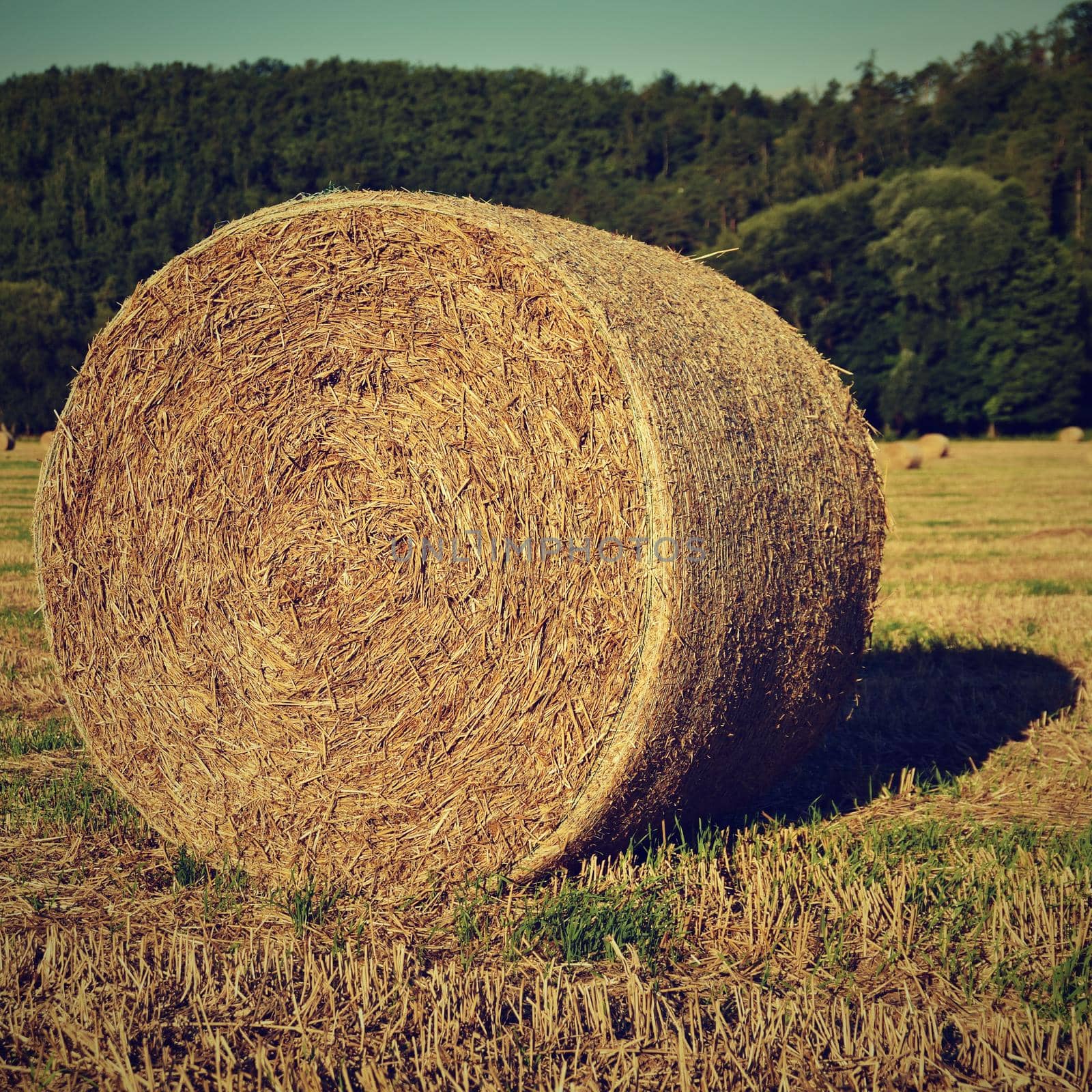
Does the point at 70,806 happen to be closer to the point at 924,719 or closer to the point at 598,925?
the point at 598,925

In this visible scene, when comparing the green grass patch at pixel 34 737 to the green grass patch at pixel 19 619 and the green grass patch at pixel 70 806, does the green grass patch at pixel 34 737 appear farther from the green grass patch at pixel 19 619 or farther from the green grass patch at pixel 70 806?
the green grass patch at pixel 19 619

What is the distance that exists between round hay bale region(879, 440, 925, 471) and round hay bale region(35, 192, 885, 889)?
20.6 meters

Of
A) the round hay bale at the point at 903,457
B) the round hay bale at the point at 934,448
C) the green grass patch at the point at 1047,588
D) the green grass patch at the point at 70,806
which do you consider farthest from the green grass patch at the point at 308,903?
the round hay bale at the point at 934,448

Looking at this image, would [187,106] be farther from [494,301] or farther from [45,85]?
[494,301]

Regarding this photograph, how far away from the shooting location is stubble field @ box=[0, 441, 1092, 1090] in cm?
300

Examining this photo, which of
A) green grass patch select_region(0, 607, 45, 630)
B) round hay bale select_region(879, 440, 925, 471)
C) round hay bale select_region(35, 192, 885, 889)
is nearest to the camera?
round hay bale select_region(35, 192, 885, 889)

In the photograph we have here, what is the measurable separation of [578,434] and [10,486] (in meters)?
17.5

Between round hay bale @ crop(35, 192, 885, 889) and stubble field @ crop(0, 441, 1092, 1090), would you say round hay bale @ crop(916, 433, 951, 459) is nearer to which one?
stubble field @ crop(0, 441, 1092, 1090)

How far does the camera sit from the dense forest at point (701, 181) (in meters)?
42.2

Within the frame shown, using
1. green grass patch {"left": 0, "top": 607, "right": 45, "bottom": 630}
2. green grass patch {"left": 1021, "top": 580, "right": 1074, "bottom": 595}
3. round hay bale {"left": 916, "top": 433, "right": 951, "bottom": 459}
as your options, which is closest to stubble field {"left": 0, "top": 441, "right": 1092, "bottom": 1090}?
green grass patch {"left": 0, "top": 607, "right": 45, "bottom": 630}

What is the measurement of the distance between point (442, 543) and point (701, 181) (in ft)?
178

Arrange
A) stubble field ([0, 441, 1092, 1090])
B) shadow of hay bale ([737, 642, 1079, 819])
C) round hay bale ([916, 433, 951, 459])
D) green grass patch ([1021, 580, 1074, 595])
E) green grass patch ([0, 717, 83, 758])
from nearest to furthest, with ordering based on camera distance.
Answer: stubble field ([0, 441, 1092, 1090]) → shadow of hay bale ([737, 642, 1079, 819]) → green grass patch ([0, 717, 83, 758]) → green grass patch ([1021, 580, 1074, 595]) → round hay bale ([916, 433, 951, 459])

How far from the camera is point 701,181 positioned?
54.4 meters

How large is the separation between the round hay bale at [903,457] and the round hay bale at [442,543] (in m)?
20.6
